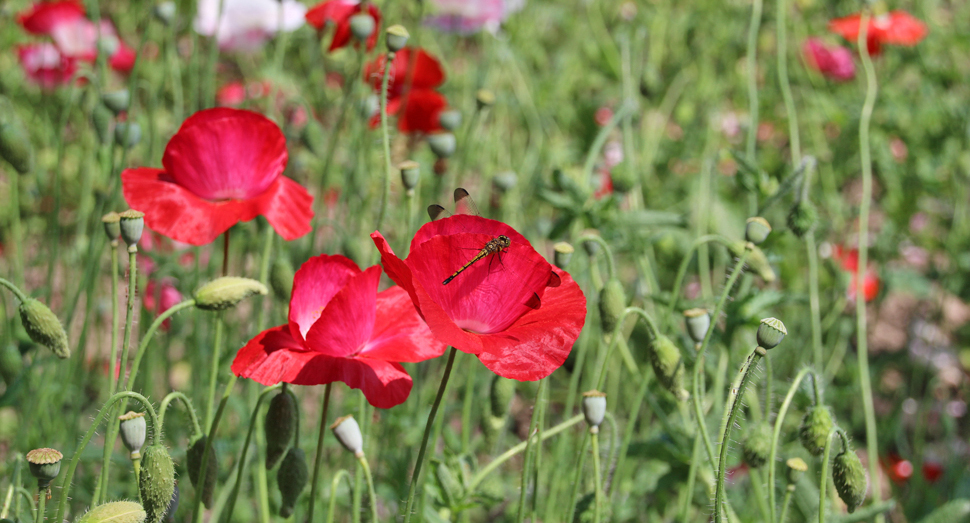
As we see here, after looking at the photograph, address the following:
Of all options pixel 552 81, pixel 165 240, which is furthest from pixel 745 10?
pixel 165 240

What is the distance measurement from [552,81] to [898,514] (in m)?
1.54

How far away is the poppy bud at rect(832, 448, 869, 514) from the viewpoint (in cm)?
90

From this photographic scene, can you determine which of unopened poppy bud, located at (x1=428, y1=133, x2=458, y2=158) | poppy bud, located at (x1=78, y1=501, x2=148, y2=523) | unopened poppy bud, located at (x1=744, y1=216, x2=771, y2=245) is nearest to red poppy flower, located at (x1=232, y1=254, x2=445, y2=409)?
poppy bud, located at (x1=78, y1=501, x2=148, y2=523)

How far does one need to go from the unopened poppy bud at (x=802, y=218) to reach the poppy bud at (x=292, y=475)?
0.77 metres

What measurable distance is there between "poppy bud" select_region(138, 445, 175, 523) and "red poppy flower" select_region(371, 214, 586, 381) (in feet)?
0.95

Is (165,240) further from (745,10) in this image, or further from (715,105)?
(745,10)

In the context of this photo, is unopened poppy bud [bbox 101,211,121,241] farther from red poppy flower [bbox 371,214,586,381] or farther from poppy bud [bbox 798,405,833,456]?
poppy bud [bbox 798,405,833,456]

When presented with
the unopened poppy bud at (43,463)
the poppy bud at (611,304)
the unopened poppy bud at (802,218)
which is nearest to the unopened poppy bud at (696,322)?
the poppy bud at (611,304)

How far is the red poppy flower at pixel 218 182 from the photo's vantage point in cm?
94

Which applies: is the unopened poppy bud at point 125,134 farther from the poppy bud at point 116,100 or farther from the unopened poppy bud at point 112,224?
the unopened poppy bud at point 112,224

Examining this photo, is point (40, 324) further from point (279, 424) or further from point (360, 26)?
point (360, 26)

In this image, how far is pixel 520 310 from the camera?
0.78 m

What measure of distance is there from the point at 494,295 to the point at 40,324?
0.51 metres

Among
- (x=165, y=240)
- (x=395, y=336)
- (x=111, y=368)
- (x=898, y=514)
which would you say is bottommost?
(x=898, y=514)
